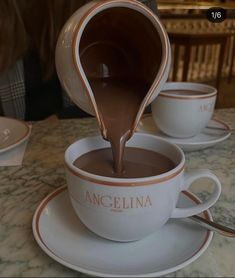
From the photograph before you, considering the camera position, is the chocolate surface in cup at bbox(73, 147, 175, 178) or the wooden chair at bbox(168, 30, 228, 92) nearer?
the chocolate surface in cup at bbox(73, 147, 175, 178)

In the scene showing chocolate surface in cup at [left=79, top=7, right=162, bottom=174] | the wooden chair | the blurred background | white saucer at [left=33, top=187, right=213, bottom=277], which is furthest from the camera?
the wooden chair

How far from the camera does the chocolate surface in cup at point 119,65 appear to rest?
504 mm

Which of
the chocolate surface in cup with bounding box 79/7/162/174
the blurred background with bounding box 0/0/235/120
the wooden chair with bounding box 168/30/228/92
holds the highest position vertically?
the chocolate surface in cup with bounding box 79/7/162/174

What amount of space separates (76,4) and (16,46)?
0.91 ft

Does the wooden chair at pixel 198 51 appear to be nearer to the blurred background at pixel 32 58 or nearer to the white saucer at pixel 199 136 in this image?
the blurred background at pixel 32 58

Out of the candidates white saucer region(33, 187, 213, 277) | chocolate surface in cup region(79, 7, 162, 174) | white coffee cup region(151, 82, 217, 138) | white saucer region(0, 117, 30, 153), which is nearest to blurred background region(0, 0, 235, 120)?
white saucer region(0, 117, 30, 153)

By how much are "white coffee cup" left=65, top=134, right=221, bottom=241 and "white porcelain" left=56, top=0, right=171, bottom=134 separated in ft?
0.27

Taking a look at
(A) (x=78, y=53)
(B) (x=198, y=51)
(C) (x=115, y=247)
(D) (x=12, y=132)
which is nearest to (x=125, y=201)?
(C) (x=115, y=247)

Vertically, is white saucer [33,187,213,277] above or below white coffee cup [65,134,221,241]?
below

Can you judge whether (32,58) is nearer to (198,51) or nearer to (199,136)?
(199,136)

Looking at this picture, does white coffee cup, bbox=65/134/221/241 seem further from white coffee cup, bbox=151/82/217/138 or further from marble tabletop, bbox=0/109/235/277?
white coffee cup, bbox=151/82/217/138

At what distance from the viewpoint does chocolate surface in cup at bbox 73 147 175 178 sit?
0.45 meters

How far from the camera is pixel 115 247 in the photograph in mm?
433

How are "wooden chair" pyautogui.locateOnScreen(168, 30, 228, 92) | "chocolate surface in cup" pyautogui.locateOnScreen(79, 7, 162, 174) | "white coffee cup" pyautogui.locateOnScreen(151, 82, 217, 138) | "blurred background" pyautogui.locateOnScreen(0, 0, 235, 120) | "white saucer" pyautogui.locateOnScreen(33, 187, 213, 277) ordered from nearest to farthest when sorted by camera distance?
"white saucer" pyautogui.locateOnScreen(33, 187, 213, 277) → "chocolate surface in cup" pyautogui.locateOnScreen(79, 7, 162, 174) → "white coffee cup" pyautogui.locateOnScreen(151, 82, 217, 138) → "blurred background" pyautogui.locateOnScreen(0, 0, 235, 120) → "wooden chair" pyautogui.locateOnScreen(168, 30, 228, 92)
